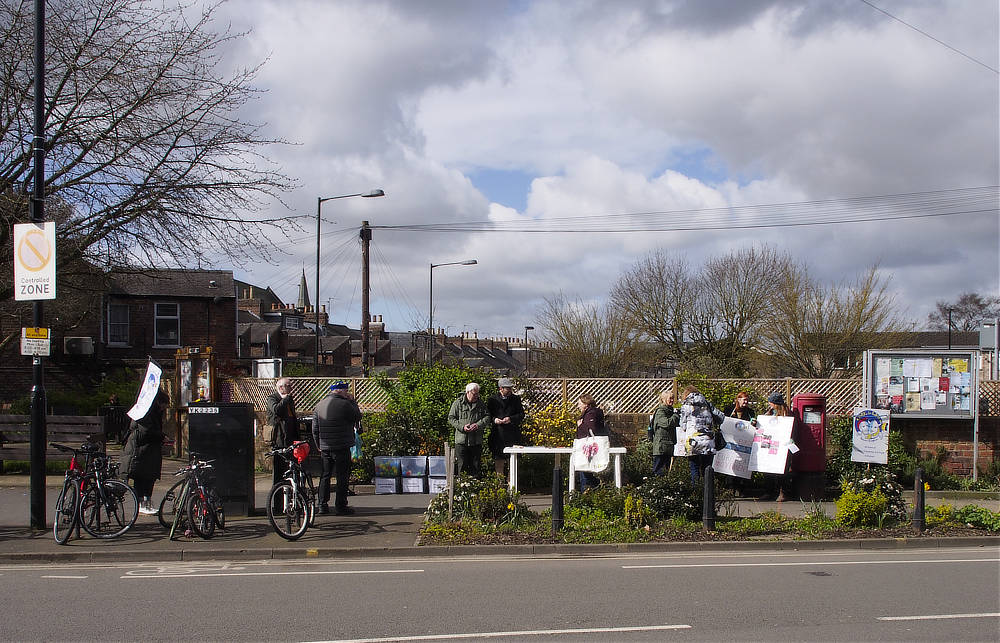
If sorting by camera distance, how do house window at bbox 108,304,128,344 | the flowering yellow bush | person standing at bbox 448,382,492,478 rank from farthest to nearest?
1. house window at bbox 108,304,128,344
2. the flowering yellow bush
3. person standing at bbox 448,382,492,478

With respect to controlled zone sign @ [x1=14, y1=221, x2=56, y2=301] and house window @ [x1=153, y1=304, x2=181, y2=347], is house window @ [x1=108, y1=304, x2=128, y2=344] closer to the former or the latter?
house window @ [x1=153, y1=304, x2=181, y2=347]

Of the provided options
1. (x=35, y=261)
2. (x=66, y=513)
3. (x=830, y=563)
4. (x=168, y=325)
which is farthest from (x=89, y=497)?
(x=168, y=325)

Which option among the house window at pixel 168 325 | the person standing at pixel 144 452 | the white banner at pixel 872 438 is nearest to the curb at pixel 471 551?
the person standing at pixel 144 452

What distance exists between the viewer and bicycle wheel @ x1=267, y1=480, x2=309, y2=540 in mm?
9844

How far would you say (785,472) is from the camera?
1321 centimetres

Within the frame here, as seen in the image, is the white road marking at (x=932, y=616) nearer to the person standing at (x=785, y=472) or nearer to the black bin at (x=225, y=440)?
the person standing at (x=785, y=472)

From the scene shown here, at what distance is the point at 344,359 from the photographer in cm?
6612

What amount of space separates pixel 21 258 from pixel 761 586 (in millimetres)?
9173

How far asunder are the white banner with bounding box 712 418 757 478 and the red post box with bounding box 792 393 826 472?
846 millimetres

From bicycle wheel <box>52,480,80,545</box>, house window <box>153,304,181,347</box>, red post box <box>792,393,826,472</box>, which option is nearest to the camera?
bicycle wheel <box>52,480,80,545</box>

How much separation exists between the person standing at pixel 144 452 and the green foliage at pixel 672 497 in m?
6.12

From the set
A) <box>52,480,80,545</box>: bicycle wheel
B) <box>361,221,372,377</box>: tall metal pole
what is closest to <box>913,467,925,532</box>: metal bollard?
<box>52,480,80,545</box>: bicycle wheel

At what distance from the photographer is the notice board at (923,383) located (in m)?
15.0

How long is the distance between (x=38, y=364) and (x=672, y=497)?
804 centimetres
